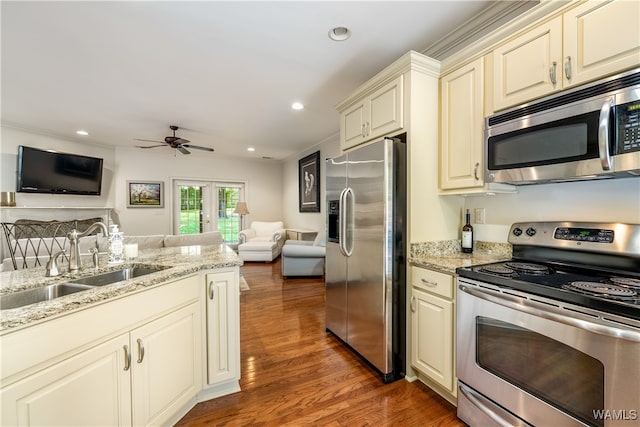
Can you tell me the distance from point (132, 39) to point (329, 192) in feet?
6.84

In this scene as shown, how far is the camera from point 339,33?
2.19 meters

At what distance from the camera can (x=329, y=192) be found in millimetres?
2729

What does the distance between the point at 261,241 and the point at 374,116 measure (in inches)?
193

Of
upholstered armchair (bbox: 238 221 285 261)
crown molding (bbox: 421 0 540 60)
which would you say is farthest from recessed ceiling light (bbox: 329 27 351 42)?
upholstered armchair (bbox: 238 221 285 261)

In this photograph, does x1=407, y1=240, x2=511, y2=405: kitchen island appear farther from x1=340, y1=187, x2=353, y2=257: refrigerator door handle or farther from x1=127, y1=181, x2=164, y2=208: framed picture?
x1=127, y1=181, x2=164, y2=208: framed picture

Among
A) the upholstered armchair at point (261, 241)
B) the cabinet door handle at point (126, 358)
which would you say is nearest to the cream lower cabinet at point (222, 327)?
the cabinet door handle at point (126, 358)

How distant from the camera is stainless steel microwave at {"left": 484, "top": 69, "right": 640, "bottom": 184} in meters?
1.26

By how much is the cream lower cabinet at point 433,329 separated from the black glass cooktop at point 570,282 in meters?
0.24

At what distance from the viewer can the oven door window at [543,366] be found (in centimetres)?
115

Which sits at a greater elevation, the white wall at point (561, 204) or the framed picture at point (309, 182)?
the framed picture at point (309, 182)

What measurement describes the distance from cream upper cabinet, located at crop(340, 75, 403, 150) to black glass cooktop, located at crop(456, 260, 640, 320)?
1201 mm

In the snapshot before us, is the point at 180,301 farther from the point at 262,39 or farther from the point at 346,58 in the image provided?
the point at 346,58

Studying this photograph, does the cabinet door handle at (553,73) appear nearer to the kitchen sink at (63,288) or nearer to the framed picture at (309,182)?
the kitchen sink at (63,288)

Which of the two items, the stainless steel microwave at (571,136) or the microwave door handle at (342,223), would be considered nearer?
the stainless steel microwave at (571,136)
